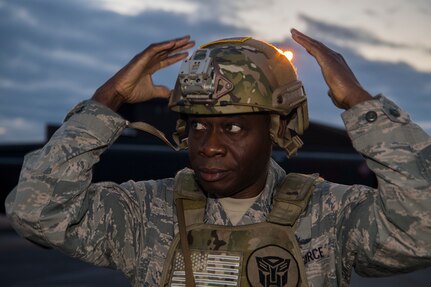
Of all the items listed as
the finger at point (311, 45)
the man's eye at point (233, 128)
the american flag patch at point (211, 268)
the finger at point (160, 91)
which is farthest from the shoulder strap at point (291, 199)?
the finger at point (160, 91)

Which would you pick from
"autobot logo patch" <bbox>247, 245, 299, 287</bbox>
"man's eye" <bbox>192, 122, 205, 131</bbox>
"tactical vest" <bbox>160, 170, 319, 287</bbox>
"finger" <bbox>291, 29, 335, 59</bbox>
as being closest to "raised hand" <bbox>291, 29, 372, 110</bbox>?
"finger" <bbox>291, 29, 335, 59</bbox>

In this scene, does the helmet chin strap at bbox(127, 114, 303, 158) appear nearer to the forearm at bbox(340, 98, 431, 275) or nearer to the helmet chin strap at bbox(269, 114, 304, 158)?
the helmet chin strap at bbox(269, 114, 304, 158)

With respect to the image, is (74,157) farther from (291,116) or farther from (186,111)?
(291,116)

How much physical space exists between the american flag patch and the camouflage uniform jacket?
0.35ft

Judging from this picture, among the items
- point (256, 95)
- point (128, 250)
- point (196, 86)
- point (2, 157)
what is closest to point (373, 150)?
point (256, 95)

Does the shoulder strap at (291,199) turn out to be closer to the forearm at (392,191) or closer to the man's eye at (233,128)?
the forearm at (392,191)

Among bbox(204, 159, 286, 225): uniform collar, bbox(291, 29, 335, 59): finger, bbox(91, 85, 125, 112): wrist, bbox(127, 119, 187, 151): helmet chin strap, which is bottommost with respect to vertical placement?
bbox(204, 159, 286, 225): uniform collar

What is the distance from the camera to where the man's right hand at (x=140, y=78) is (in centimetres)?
378

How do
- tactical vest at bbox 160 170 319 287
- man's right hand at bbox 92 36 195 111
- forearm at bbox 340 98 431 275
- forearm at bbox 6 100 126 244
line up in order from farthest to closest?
1. man's right hand at bbox 92 36 195 111
2. tactical vest at bbox 160 170 319 287
3. forearm at bbox 6 100 126 244
4. forearm at bbox 340 98 431 275

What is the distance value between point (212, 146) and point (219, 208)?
19.0 inches

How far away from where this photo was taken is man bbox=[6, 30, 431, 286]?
3.37 meters

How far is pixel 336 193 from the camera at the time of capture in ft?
12.1

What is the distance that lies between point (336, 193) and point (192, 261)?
0.87 m

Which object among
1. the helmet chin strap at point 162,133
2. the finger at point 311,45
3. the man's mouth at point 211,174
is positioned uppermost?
the finger at point 311,45
